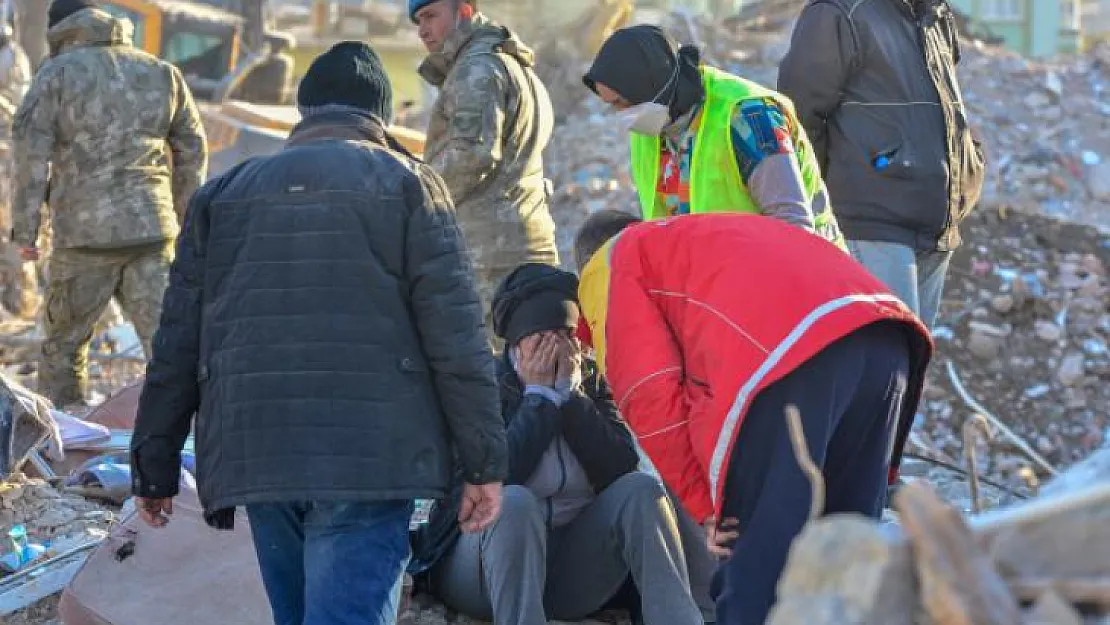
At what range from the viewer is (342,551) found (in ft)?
10.5

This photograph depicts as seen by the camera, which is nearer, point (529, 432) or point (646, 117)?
point (646, 117)

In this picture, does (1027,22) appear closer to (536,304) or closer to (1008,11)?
(1008,11)

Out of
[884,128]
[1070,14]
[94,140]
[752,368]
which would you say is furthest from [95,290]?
[1070,14]

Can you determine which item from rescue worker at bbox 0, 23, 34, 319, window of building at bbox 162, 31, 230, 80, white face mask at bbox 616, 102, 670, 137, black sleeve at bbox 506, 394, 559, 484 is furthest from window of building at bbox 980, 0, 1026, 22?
black sleeve at bbox 506, 394, 559, 484

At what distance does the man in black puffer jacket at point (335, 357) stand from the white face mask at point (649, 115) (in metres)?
1.04

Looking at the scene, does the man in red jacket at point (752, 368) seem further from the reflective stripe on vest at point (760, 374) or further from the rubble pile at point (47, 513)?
the rubble pile at point (47, 513)

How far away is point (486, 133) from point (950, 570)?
4.51 metres

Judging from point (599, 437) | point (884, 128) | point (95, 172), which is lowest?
point (95, 172)

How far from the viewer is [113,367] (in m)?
9.73

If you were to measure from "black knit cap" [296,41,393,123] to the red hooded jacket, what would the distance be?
0.61 m

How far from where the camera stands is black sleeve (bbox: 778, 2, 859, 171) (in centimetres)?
516

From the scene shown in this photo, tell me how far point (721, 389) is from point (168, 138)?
4788 millimetres

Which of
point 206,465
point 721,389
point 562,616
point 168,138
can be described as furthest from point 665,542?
point 168,138

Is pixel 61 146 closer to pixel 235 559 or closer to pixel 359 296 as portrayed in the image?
pixel 235 559
